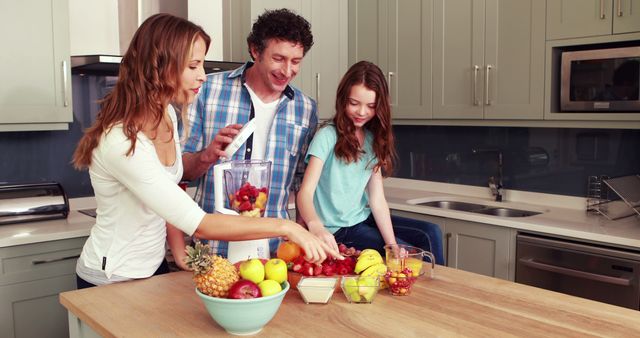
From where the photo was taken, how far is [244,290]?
139cm

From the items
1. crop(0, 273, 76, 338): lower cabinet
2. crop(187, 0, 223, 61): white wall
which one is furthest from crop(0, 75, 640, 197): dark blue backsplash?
crop(0, 273, 76, 338): lower cabinet

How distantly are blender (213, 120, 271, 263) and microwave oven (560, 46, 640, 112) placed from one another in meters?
1.93

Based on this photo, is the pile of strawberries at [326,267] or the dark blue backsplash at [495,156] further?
the dark blue backsplash at [495,156]

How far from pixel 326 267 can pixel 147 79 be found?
696mm

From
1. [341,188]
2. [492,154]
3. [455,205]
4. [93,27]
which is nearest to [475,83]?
[492,154]

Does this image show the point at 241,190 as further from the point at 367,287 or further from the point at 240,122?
the point at 240,122

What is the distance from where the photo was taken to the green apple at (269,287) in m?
1.41

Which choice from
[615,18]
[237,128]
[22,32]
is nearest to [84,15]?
[22,32]

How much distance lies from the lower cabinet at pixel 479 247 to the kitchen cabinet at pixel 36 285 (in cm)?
186

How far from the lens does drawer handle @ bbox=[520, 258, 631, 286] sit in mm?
2712

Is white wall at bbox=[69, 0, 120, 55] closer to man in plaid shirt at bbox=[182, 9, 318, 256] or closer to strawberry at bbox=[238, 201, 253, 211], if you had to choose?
man in plaid shirt at bbox=[182, 9, 318, 256]

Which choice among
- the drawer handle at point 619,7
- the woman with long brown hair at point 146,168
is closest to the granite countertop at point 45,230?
the woman with long brown hair at point 146,168

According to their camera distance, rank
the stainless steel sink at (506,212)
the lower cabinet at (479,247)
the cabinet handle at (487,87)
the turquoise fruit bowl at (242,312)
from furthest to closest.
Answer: the stainless steel sink at (506,212)
the cabinet handle at (487,87)
the lower cabinet at (479,247)
the turquoise fruit bowl at (242,312)

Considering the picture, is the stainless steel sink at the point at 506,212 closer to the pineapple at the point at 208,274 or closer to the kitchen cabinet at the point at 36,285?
the kitchen cabinet at the point at 36,285
